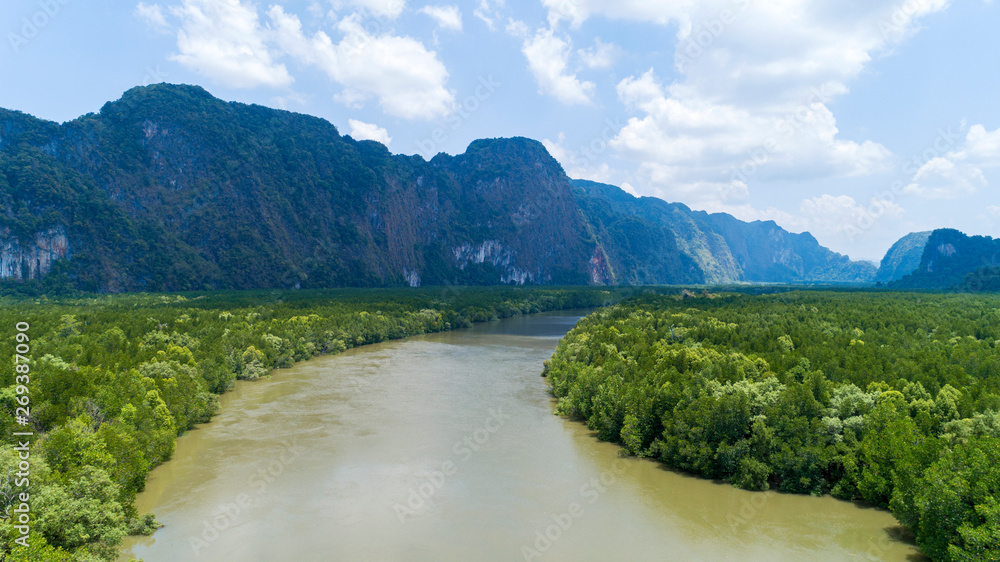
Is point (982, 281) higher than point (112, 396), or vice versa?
point (982, 281)

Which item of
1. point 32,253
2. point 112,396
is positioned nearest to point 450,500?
point 112,396

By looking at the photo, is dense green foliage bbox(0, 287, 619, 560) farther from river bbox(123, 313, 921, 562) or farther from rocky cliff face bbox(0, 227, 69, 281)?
rocky cliff face bbox(0, 227, 69, 281)

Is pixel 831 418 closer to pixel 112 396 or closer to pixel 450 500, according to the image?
pixel 450 500

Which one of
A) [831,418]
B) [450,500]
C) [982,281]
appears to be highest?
[982,281]

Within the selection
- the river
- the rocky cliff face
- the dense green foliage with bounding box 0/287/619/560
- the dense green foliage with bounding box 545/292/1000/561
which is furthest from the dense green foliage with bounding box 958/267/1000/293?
the rocky cliff face

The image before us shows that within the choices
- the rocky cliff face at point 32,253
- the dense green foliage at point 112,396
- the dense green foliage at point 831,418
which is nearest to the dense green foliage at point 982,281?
the dense green foliage at point 831,418

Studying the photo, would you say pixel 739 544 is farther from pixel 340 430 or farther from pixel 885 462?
pixel 340 430
